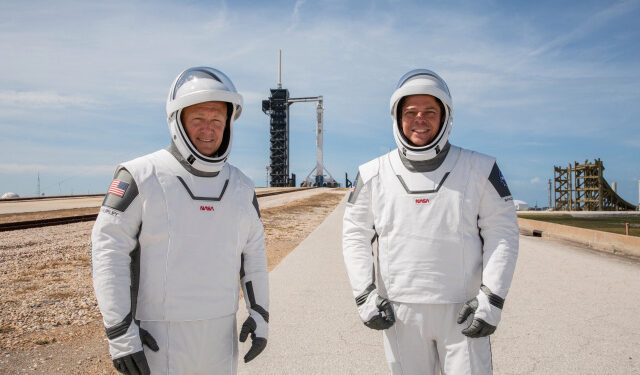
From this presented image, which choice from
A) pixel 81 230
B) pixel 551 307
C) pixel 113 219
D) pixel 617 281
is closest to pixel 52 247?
pixel 81 230

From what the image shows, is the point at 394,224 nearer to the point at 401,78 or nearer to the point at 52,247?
the point at 401,78

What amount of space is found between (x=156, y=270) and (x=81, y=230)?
45.2 ft

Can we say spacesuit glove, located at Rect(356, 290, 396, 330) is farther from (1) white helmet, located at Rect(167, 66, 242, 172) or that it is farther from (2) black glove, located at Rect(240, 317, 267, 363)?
(1) white helmet, located at Rect(167, 66, 242, 172)

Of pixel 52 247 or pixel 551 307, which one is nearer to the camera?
pixel 551 307

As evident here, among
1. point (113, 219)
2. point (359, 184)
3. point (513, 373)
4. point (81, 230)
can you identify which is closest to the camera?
point (113, 219)

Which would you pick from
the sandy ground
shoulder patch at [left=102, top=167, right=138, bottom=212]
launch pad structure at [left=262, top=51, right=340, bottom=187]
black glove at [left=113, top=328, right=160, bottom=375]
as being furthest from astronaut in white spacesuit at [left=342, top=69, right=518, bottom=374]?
launch pad structure at [left=262, top=51, right=340, bottom=187]

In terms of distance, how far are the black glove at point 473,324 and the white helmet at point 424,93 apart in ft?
3.02

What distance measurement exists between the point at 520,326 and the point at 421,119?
3.57 meters

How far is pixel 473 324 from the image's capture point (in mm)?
2395

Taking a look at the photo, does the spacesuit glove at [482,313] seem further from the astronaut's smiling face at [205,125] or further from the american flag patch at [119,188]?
the american flag patch at [119,188]

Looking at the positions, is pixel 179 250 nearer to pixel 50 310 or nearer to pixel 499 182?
pixel 499 182

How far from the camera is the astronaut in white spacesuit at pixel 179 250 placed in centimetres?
215

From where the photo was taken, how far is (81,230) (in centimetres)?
1406

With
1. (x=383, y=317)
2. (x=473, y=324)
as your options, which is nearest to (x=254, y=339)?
(x=383, y=317)
